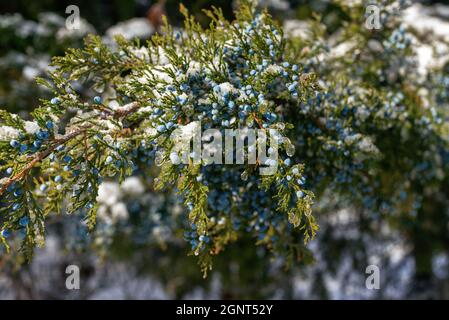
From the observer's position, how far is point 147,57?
289 centimetres

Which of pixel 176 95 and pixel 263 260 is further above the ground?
pixel 176 95

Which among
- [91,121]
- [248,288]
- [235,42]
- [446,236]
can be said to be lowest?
[248,288]

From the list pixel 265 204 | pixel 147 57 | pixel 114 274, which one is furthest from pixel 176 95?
pixel 114 274

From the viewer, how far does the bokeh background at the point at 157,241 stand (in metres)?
4.84

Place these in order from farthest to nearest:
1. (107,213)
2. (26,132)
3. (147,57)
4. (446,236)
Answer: (446,236) < (107,213) < (147,57) < (26,132)

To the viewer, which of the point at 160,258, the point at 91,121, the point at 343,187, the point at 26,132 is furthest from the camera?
the point at 160,258

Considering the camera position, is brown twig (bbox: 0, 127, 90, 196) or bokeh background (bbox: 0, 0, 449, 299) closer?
brown twig (bbox: 0, 127, 90, 196)

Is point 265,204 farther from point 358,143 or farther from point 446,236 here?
point 446,236

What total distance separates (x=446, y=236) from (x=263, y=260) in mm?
2375

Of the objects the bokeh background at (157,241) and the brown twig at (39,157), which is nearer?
the brown twig at (39,157)

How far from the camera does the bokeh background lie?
4844 mm

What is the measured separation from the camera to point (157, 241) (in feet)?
16.6

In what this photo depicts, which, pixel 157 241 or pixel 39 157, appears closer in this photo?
pixel 39 157

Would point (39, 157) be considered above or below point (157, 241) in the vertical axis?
above
